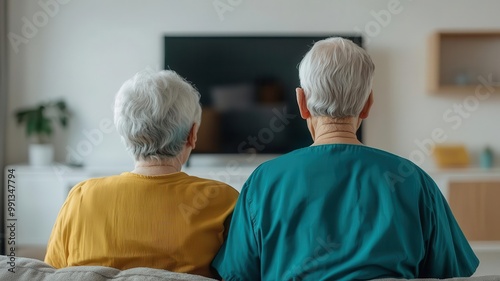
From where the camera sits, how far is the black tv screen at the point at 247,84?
422cm

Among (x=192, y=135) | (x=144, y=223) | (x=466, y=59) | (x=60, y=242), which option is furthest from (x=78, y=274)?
(x=466, y=59)

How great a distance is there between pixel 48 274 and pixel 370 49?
3.65 m

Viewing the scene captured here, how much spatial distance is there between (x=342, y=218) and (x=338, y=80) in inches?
12.9

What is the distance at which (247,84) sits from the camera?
14.0 ft

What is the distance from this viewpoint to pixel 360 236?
4.02 feet

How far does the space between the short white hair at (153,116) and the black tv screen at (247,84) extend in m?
2.69

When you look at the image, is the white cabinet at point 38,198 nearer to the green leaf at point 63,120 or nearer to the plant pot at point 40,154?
the plant pot at point 40,154

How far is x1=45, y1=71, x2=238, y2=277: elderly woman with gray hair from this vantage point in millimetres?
1393

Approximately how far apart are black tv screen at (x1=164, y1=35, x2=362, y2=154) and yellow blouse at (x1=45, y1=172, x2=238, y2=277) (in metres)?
2.76

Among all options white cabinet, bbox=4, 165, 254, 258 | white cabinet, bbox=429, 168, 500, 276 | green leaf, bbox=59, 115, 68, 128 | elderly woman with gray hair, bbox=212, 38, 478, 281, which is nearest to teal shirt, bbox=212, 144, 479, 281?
elderly woman with gray hair, bbox=212, 38, 478, 281

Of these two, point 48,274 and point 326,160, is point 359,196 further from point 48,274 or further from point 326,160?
point 48,274

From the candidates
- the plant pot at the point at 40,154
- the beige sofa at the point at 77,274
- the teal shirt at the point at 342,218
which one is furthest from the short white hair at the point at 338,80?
the plant pot at the point at 40,154

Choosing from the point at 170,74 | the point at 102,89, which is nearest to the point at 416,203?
the point at 170,74

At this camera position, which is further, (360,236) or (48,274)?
(360,236)
